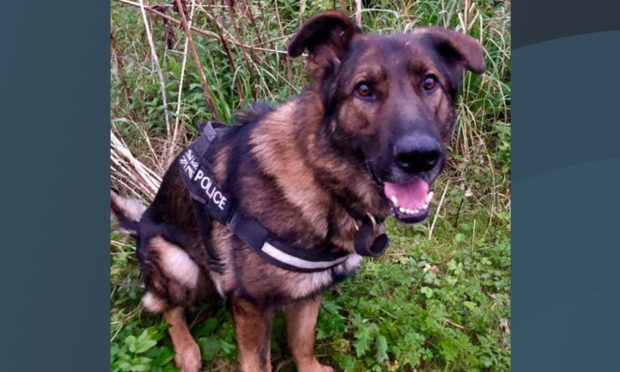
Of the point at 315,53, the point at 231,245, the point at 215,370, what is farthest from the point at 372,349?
the point at 315,53

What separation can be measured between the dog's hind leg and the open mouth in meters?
1.45

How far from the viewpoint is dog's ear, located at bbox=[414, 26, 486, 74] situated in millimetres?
2103

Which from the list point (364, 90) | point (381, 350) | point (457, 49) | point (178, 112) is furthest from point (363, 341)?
point (178, 112)

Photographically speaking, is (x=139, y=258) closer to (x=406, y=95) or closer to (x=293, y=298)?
(x=293, y=298)

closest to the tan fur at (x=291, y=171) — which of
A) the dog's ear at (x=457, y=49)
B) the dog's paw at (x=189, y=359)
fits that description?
the dog's ear at (x=457, y=49)

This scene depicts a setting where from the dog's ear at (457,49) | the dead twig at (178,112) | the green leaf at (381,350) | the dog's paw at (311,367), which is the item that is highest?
the dog's ear at (457,49)

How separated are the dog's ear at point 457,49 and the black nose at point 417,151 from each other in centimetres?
47

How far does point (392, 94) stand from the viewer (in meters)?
1.95

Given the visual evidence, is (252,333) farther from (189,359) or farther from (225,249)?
(189,359)

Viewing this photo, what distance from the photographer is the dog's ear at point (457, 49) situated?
210 centimetres

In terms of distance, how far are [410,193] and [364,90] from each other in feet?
1.39

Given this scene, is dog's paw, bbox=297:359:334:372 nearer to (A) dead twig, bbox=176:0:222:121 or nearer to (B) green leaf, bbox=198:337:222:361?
(B) green leaf, bbox=198:337:222:361

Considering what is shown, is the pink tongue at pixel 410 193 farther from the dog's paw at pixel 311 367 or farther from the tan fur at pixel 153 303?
the tan fur at pixel 153 303

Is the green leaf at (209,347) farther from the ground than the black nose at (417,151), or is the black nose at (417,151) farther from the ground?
the black nose at (417,151)
